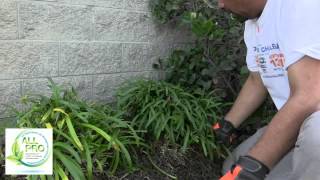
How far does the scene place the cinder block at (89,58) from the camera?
10.4 feet

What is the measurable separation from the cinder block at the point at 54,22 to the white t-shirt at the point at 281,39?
1171 mm

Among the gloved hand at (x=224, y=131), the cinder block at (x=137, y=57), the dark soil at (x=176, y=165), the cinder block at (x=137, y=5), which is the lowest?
the dark soil at (x=176, y=165)

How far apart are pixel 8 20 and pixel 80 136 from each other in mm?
952

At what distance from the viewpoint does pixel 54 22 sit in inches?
120

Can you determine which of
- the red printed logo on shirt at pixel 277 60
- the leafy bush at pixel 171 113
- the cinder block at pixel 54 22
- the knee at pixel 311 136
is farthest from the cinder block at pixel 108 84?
the knee at pixel 311 136

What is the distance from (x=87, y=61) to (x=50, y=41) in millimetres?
350

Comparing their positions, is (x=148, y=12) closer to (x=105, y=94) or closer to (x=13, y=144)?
(x=105, y=94)

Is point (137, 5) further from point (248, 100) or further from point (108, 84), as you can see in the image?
point (248, 100)

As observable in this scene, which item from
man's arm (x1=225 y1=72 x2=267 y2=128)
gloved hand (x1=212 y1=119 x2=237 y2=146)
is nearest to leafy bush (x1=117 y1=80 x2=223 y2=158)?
gloved hand (x1=212 y1=119 x2=237 y2=146)

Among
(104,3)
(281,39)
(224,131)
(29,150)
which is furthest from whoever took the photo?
(104,3)

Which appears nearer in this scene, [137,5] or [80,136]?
[80,136]

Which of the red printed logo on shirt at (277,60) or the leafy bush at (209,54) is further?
the leafy bush at (209,54)

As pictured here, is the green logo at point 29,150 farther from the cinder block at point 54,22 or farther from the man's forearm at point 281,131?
the cinder block at point 54,22

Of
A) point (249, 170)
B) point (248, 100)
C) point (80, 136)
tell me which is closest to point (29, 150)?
point (80, 136)
